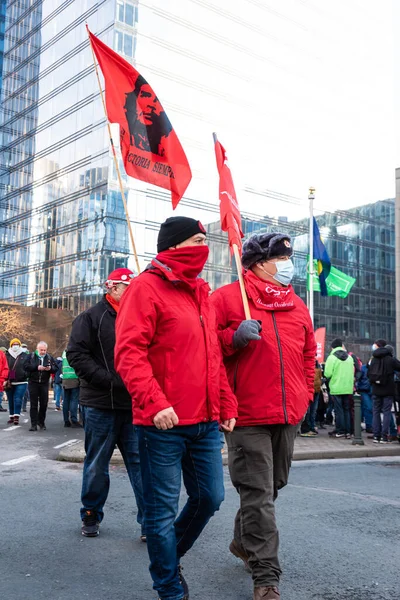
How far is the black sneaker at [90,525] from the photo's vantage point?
489 cm

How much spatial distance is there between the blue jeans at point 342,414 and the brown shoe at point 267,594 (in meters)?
10.3

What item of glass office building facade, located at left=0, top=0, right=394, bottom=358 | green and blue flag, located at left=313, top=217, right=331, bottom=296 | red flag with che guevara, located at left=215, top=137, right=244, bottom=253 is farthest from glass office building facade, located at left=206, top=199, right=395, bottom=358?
red flag with che guevara, located at left=215, top=137, right=244, bottom=253

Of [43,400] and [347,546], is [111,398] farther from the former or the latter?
[43,400]

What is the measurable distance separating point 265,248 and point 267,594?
2.03 metres

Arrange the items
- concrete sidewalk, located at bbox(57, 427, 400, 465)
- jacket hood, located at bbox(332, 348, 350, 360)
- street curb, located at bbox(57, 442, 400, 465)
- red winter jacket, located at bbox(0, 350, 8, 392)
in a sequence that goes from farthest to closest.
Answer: red winter jacket, located at bbox(0, 350, 8, 392) < jacket hood, located at bbox(332, 348, 350, 360) < concrete sidewalk, located at bbox(57, 427, 400, 465) < street curb, located at bbox(57, 442, 400, 465)

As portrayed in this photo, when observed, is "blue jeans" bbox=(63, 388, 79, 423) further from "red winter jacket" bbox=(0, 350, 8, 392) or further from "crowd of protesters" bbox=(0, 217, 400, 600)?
"crowd of protesters" bbox=(0, 217, 400, 600)

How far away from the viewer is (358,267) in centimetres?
6956

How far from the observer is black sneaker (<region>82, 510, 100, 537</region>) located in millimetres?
4891

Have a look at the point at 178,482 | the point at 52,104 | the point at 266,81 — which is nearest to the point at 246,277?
the point at 178,482

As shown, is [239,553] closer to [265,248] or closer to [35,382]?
[265,248]

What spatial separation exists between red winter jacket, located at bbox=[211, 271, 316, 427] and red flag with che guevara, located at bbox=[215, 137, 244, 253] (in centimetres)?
77

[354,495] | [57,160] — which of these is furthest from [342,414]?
[57,160]

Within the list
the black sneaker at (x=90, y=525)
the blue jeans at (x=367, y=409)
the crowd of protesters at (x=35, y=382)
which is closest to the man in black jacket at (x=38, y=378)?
the crowd of protesters at (x=35, y=382)

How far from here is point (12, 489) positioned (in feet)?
22.0
